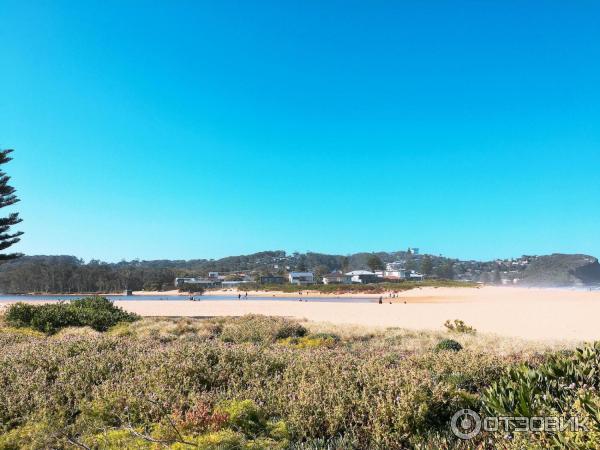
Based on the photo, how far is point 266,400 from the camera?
5.06 m

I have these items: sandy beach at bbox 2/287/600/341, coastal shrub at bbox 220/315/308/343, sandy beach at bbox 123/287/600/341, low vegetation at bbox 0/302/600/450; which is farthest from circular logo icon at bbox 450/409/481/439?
sandy beach at bbox 123/287/600/341

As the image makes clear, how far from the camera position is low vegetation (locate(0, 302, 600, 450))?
3.84m

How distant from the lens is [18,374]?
6094mm

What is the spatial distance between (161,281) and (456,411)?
126 m

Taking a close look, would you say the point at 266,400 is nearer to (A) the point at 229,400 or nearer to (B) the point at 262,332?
(A) the point at 229,400

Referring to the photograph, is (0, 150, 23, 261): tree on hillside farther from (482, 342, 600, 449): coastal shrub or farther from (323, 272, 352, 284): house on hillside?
(323, 272, 352, 284): house on hillside

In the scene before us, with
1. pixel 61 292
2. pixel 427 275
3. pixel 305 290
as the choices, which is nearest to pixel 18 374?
pixel 305 290

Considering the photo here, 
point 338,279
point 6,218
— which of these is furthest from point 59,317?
point 338,279

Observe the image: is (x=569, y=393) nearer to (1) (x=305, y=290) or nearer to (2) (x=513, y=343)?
(2) (x=513, y=343)

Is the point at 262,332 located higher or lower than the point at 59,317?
lower

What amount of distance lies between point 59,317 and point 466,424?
1818 cm

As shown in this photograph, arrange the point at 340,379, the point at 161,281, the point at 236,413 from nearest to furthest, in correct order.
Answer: the point at 236,413, the point at 340,379, the point at 161,281

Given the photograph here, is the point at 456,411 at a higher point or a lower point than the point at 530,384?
lower

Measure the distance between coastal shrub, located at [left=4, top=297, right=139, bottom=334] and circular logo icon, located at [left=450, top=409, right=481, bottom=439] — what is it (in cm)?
1629
